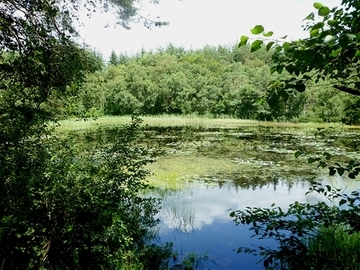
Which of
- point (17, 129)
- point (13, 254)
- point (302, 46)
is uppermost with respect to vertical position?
point (302, 46)

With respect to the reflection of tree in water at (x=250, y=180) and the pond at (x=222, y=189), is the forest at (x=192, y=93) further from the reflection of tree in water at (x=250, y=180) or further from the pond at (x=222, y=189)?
the reflection of tree in water at (x=250, y=180)

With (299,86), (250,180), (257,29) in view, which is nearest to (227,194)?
(250,180)

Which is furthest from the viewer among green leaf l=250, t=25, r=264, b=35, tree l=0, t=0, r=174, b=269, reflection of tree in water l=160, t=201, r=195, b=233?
reflection of tree in water l=160, t=201, r=195, b=233

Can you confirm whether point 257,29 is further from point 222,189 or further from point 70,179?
point 222,189

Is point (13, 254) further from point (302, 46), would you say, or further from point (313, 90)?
point (313, 90)

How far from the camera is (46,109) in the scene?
4004 mm

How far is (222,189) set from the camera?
9008mm

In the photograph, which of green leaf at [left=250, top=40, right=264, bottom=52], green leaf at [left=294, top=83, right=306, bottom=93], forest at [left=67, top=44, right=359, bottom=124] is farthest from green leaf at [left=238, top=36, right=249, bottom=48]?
forest at [left=67, top=44, right=359, bottom=124]

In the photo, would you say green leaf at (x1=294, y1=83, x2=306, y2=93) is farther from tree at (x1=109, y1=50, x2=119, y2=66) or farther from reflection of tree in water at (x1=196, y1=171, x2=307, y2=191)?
tree at (x1=109, y1=50, x2=119, y2=66)

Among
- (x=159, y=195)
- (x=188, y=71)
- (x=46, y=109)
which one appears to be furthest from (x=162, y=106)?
(x=46, y=109)

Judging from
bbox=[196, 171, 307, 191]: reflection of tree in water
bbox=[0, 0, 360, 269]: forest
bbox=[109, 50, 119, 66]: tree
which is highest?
bbox=[109, 50, 119, 66]: tree

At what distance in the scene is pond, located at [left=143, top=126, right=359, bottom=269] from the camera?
18.0ft

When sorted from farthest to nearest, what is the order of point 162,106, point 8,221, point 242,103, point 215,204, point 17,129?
point 162,106, point 242,103, point 215,204, point 17,129, point 8,221

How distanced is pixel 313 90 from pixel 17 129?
45919mm
